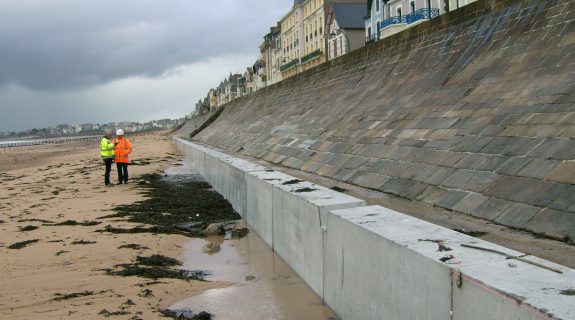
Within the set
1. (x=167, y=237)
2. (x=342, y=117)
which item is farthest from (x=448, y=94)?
(x=167, y=237)

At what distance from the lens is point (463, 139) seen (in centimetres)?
725

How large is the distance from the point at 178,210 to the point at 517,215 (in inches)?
295

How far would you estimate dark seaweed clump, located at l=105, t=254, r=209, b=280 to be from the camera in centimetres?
586

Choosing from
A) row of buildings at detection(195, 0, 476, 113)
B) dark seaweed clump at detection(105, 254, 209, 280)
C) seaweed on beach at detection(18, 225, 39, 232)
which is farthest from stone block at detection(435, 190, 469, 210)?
row of buildings at detection(195, 0, 476, 113)

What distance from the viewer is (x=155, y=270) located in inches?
→ 239

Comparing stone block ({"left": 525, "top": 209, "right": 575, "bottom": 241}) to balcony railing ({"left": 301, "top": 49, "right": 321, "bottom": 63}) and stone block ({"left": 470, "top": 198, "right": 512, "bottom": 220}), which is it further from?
balcony railing ({"left": 301, "top": 49, "right": 321, "bottom": 63})

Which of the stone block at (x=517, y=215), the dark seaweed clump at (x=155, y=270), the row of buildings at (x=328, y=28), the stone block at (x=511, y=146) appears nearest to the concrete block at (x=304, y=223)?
the dark seaweed clump at (x=155, y=270)

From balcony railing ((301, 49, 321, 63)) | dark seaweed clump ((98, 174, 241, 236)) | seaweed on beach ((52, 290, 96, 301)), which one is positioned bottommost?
dark seaweed clump ((98, 174, 241, 236))

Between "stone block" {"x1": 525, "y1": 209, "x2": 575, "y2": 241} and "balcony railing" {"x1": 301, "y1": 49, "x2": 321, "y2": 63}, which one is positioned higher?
"balcony railing" {"x1": 301, "y1": 49, "x2": 321, "y2": 63}

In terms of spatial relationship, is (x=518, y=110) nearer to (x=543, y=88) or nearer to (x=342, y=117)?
(x=543, y=88)

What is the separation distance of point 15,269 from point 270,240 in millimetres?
3286

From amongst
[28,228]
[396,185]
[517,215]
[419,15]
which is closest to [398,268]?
[517,215]

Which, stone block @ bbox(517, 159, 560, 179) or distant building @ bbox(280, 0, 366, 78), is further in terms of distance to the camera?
distant building @ bbox(280, 0, 366, 78)

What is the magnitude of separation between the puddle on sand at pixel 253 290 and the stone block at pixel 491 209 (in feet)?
6.44
